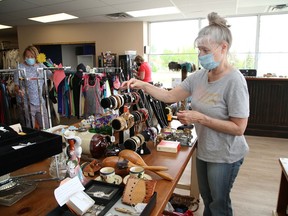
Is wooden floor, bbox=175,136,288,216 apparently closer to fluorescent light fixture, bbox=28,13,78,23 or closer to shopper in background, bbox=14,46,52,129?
shopper in background, bbox=14,46,52,129

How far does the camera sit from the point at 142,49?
628 centimetres

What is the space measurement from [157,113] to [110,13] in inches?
161

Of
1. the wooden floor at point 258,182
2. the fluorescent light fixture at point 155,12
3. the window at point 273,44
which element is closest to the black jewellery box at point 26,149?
the wooden floor at point 258,182

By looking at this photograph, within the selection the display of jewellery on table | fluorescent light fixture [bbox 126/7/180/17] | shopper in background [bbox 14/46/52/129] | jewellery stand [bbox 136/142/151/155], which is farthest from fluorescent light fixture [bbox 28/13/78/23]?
jewellery stand [bbox 136/142/151/155]

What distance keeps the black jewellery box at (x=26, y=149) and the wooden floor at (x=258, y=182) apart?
1670 millimetres

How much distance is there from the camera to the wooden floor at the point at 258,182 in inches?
89.8

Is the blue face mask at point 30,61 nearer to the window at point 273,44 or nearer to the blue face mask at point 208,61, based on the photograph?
the blue face mask at point 208,61

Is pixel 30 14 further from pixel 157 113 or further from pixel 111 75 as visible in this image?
pixel 157 113

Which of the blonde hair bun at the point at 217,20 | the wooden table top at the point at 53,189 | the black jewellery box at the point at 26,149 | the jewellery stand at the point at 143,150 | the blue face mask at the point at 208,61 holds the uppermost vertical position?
the blonde hair bun at the point at 217,20

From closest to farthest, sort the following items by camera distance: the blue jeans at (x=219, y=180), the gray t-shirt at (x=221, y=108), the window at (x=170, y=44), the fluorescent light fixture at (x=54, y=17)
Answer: the gray t-shirt at (x=221, y=108), the blue jeans at (x=219, y=180), the fluorescent light fixture at (x=54, y=17), the window at (x=170, y=44)

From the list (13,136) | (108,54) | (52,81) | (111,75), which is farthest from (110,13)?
(13,136)

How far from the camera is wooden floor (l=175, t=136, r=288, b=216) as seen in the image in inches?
89.8

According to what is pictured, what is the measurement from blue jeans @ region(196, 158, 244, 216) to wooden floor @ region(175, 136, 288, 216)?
0.85 m

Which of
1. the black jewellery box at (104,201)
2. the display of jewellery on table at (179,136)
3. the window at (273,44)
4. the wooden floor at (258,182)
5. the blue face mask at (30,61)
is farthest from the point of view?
the window at (273,44)
